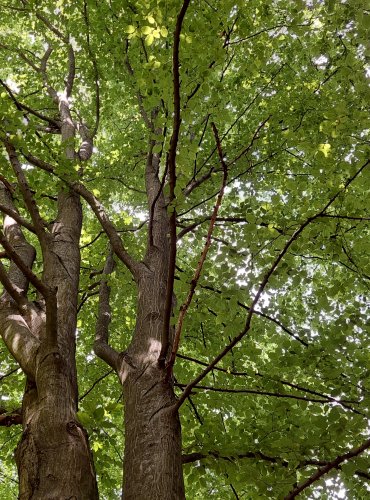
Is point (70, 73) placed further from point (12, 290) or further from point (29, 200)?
point (12, 290)

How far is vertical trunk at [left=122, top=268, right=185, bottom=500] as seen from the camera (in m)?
2.31

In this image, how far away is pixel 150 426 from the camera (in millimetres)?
2590

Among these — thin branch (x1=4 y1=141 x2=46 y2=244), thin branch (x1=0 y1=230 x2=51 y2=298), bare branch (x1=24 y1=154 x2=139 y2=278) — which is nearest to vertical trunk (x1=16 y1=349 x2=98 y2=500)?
thin branch (x1=0 y1=230 x2=51 y2=298)

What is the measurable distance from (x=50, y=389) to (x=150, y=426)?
670 millimetres

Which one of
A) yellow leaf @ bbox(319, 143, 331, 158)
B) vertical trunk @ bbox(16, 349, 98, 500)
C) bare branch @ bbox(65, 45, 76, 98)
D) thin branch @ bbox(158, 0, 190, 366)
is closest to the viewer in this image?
thin branch @ bbox(158, 0, 190, 366)

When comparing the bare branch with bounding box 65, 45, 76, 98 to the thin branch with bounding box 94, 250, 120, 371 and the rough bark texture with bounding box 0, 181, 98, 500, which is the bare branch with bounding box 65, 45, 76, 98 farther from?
the rough bark texture with bounding box 0, 181, 98, 500

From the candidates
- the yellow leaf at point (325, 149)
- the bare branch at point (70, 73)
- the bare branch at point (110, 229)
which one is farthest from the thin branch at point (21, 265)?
the bare branch at point (70, 73)

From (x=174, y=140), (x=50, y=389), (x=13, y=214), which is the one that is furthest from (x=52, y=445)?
(x=13, y=214)

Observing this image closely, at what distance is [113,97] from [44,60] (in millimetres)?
1505

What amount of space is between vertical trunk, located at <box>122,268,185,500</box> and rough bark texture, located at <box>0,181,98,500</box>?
11.1 inches

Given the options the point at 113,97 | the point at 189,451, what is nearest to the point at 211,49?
the point at 189,451

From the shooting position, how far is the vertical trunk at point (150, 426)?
231 cm

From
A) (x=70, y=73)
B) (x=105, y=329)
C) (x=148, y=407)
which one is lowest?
(x=148, y=407)

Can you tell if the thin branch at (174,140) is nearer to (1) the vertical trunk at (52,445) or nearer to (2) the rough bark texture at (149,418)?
(2) the rough bark texture at (149,418)
